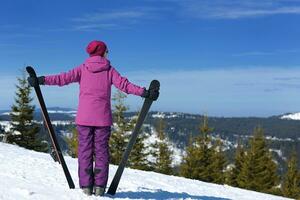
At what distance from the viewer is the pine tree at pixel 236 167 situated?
47.1 m

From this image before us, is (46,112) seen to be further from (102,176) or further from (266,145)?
(266,145)

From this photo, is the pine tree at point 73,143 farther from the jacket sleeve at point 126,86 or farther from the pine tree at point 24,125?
the jacket sleeve at point 126,86

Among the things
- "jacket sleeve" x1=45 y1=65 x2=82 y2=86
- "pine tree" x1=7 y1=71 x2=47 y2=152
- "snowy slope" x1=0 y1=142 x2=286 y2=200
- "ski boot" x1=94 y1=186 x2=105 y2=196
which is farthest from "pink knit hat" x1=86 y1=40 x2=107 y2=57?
"pine tree" x1=7 y1=71 x2=47 y2=152

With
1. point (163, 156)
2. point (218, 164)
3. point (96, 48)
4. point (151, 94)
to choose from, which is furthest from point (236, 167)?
point (96, 48)

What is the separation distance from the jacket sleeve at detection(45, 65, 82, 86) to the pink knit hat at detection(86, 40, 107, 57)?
333 mm

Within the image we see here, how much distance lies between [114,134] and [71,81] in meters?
33.3

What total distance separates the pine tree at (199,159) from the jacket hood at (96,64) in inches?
1462

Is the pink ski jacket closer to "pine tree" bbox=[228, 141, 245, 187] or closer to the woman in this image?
the woman

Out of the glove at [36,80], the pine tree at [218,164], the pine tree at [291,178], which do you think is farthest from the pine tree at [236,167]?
the glove at [36,80]

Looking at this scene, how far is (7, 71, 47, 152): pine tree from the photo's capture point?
38.6 m

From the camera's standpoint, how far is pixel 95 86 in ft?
A: 23.7

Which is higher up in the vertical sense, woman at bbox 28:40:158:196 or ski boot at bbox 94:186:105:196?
woman at bbox 28:40:158:196

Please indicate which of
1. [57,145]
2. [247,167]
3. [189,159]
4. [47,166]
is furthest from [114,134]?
[57,145]

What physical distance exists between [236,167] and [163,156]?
7.88 meters
